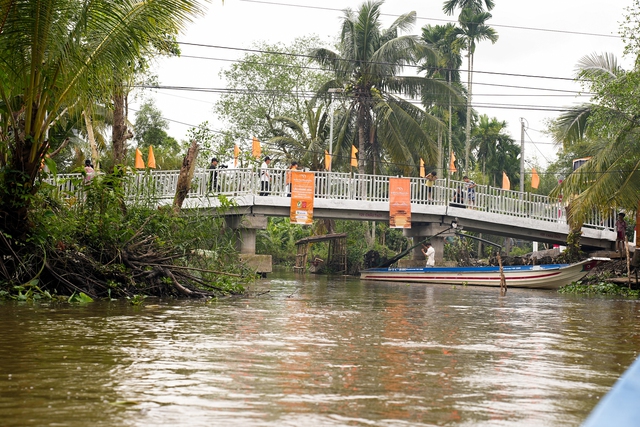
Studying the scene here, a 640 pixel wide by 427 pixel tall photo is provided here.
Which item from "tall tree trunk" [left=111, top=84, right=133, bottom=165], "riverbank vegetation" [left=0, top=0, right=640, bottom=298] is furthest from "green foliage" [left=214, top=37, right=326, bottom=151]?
"tall tree trunk" [left=111, top=84, right=133, bottom=165]

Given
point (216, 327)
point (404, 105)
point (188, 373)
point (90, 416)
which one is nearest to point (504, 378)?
point (188, 373)

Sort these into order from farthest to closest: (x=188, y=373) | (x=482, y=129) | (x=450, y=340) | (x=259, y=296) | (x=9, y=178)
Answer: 1. (x=482, y=129)
2. (x=259, y=296)
3. (x=9, y=178)
4. (x=450, y=340)
5. (x=188, y=373)

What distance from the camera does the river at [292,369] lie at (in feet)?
11.5

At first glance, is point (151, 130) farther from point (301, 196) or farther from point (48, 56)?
point (48, 56)

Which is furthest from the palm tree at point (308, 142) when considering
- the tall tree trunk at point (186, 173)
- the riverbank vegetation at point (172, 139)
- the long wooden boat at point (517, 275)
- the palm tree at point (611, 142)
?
the tall tree trunk at point (186, 173)

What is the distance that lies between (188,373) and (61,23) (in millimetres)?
6864

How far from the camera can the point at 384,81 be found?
3300cm

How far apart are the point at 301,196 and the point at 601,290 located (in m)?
9.82

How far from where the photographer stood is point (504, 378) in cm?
475

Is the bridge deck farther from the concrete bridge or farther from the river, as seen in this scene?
the river

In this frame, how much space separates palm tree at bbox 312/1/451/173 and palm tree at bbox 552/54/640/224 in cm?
1063

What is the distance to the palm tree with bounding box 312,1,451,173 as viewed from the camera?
31875 millimetres

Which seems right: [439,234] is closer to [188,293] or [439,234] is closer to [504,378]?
[188,293]

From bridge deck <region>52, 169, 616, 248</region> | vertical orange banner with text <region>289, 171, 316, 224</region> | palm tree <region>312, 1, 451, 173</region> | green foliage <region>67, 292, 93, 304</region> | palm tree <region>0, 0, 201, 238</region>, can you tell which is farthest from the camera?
palm tree <region>312, 1, 451, 173</region>
